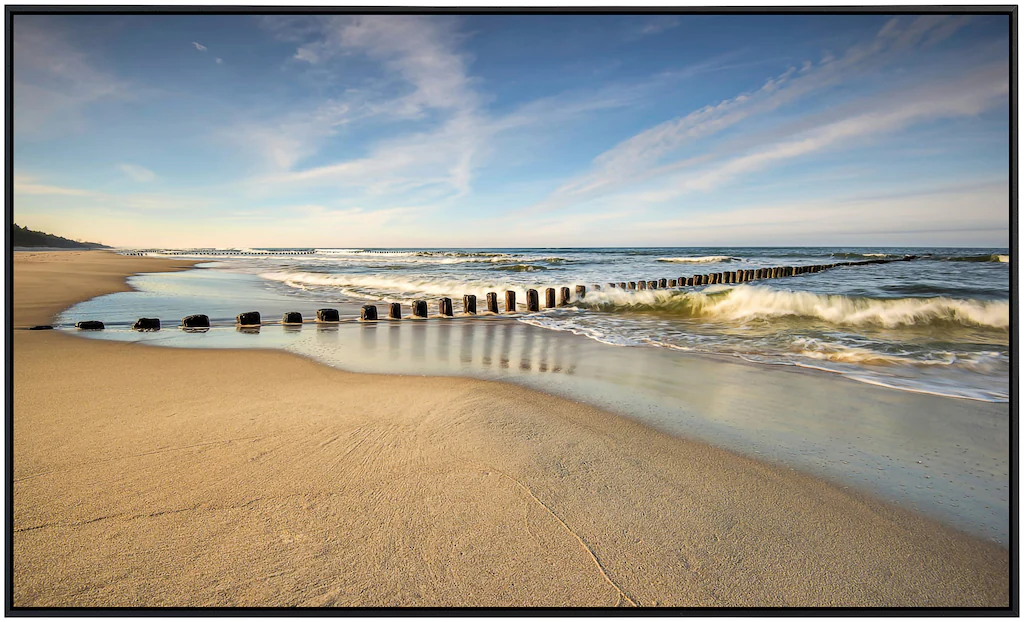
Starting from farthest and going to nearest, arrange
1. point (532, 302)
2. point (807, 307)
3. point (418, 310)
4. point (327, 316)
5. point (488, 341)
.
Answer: point (532, 302) → point (807, 307) → point (418, 310) → point (327, 316) → point (488, 341)

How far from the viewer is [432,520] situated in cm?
179

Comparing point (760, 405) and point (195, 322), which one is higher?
point (195, 322)

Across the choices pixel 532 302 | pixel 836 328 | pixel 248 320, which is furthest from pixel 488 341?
pixel 836 328

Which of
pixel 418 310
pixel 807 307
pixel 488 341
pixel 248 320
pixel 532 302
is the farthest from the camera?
pixel 532 302

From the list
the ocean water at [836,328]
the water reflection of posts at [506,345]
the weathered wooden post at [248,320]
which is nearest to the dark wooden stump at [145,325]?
the weathered wooden post at [248,320]

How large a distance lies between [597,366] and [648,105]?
2435mm

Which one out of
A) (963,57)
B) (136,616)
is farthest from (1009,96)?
(136,616)

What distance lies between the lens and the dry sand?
147 cm

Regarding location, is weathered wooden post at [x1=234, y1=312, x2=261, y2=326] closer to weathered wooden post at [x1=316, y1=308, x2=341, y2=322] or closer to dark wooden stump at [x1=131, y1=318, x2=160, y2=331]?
weathered wooden post at [x1=316, y1=308, x2=341, y2=322]

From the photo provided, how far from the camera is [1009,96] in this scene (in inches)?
77.0

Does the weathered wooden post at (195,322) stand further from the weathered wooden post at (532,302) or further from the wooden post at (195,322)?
the weathered wooden post at (532,302)

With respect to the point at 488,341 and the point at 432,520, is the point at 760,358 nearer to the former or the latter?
the point at 488,341

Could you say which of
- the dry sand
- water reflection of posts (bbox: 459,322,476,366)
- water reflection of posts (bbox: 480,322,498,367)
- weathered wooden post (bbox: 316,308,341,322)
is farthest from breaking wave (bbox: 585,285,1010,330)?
the dry sand

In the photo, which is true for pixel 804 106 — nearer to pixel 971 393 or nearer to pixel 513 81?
pixel 513 81
